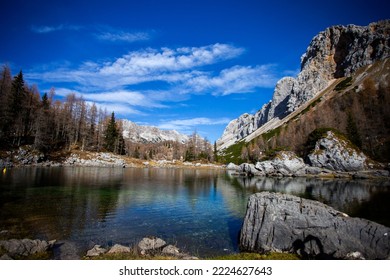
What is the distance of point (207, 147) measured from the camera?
185750 millimetres

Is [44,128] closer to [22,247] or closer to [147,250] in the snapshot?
[22,247]

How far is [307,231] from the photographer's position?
15.3m

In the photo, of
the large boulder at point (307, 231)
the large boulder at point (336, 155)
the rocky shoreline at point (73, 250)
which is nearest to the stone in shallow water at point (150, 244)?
the rocky shoreline at point (73, 250)

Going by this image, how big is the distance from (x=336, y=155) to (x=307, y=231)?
88.7 m

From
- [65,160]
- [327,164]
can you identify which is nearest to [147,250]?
[65,160]

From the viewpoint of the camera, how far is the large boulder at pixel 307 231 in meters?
12.7

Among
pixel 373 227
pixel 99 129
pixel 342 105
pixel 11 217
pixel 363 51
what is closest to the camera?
pixel 373 227

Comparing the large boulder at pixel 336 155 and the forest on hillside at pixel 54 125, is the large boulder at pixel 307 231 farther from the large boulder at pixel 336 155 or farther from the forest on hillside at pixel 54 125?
the large boulder at pixel 336 155

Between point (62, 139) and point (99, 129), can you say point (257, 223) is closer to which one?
point (62, 139)

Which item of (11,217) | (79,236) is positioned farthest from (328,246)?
(11,217)

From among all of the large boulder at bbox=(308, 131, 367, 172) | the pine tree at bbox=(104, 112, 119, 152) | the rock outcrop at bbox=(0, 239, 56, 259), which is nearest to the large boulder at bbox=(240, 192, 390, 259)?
the rock outcrop at bbox=(0, 239, 56, 259)

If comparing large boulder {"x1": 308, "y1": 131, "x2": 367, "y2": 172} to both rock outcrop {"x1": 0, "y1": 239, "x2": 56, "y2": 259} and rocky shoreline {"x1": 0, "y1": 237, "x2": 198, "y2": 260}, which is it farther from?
rock outcrop {"x1": 0, "y1": 239, "x2": 56, "y2": 259}

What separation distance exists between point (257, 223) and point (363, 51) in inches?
8140

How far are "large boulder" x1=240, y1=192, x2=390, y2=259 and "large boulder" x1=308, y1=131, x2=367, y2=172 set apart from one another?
86596 millimetres
